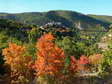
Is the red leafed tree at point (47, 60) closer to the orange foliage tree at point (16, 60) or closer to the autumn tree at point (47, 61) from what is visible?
the autumn tree at point (47, 61)

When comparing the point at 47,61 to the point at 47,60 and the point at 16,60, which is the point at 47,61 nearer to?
the point at 47,60

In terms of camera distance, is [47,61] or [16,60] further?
[16,60]

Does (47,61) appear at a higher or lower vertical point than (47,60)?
lower

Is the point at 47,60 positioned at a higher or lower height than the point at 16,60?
higher

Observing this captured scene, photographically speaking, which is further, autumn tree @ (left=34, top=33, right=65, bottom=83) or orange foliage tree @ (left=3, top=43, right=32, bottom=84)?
orange foliage tree @ (left=3, top=43, right=32, bottom=84)

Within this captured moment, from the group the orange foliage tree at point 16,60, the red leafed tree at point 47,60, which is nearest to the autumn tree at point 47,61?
the red leafed tree at point 47,60

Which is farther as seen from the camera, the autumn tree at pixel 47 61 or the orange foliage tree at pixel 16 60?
the orange foliage tree at pixel 16 60

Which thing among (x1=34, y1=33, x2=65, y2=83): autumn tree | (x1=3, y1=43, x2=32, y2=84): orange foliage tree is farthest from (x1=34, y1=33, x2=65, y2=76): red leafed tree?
(x1=3, y1=43, x2=32, y2=84): orange foliage tree

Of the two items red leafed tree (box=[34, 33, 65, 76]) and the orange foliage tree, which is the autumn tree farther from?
the orange foliage tree

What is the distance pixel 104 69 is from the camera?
80688mm

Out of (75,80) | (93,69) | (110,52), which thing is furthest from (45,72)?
(93,69)

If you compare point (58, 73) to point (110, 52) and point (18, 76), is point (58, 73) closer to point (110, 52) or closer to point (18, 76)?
point (18, 76)

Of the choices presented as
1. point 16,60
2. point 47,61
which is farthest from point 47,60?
point 16,60

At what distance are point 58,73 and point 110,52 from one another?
1629 centimetres
